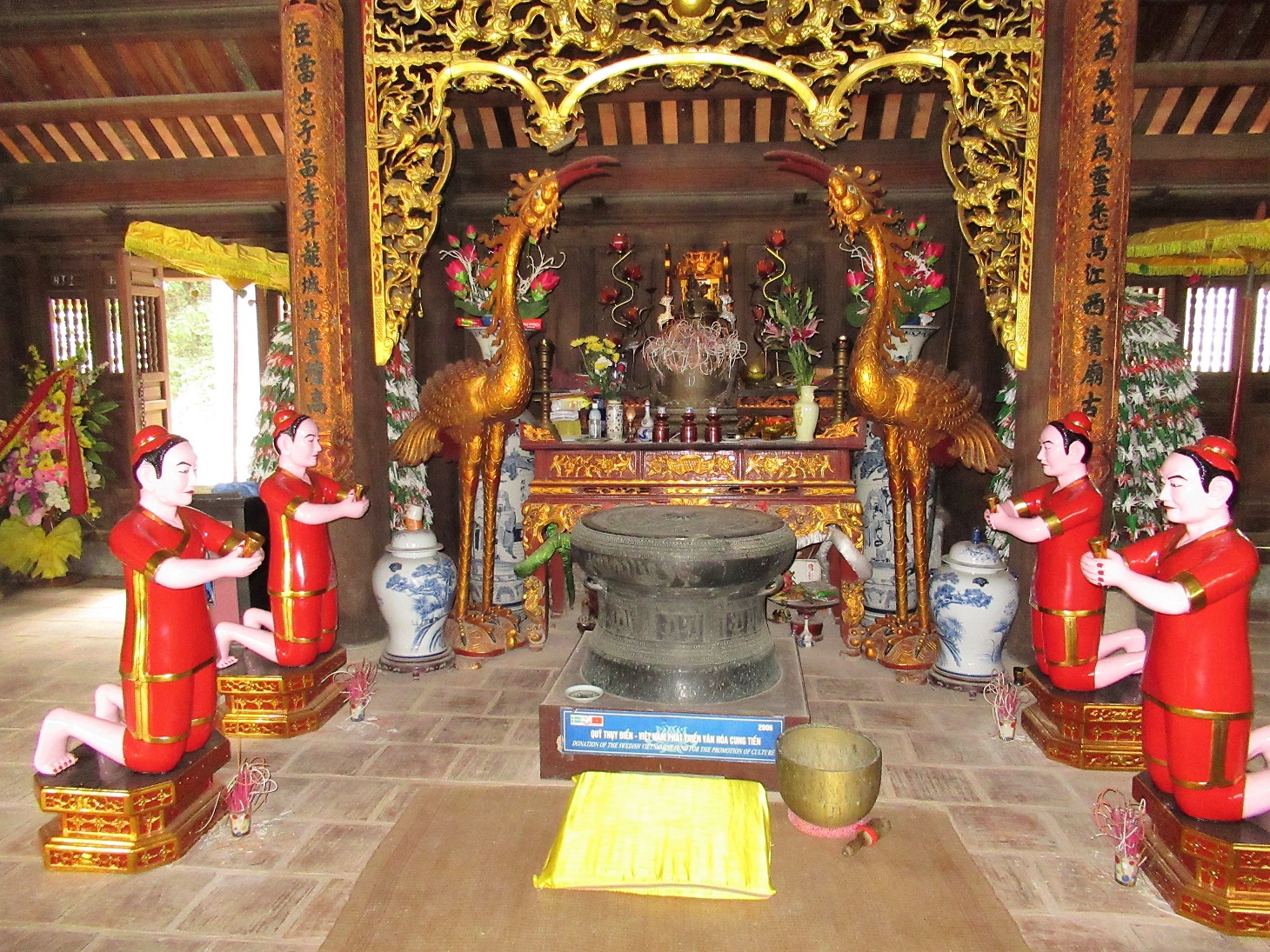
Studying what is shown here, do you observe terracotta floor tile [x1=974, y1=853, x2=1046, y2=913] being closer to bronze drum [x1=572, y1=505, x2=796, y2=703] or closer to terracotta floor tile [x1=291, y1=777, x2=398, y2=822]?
bronze drum [x1=572, y1=505, x2=796, y2=703]

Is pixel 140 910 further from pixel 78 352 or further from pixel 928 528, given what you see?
pixel 78 352

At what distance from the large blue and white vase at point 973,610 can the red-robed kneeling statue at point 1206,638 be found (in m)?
1.56

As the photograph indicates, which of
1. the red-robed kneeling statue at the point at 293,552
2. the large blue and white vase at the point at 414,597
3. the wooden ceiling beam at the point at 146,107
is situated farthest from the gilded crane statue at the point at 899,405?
the wooden ceiling beam at the point at 146,107

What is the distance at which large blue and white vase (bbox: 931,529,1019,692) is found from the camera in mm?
4125

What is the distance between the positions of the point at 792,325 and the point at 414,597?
3.11 m

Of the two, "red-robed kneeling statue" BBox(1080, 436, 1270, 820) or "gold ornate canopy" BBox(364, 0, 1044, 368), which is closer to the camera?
"red-robed kneeling statue" BBox(1080, 436, 1270, 820)

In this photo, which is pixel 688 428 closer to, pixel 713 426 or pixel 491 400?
pixel 713 426

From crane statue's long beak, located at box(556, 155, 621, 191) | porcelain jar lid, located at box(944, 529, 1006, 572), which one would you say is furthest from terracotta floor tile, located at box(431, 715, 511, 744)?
crane statue's long beak, located at box(556, 155, 621, 191)

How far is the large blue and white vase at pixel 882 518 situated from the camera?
5.39 meters

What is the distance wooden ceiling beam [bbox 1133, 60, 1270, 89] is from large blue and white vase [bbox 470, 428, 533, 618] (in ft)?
15.2

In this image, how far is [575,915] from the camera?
2.19 m

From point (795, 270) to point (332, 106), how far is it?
11.8 ft

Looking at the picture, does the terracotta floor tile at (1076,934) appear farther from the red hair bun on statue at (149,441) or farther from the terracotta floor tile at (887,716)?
the red hair bun on statue at (149,441)

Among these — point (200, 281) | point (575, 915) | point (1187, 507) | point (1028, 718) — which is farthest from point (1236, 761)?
point (200, 281)
